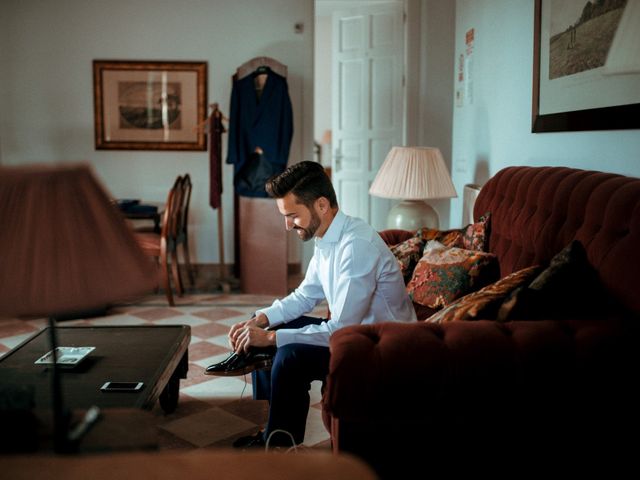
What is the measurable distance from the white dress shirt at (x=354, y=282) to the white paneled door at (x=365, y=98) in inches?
159

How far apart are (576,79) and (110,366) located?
2.17 m

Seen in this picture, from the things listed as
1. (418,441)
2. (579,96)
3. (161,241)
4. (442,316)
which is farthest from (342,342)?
(161,241)

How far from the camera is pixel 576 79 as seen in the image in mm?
2891

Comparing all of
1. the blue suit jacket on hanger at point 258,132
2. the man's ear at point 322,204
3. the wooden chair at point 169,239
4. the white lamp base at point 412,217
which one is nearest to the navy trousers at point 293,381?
the man's ear at point 322,204

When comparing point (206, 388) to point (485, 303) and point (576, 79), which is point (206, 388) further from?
point (576, 79)

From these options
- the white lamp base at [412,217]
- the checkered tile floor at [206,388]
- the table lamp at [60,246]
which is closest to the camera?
the table lamp at [60,246]

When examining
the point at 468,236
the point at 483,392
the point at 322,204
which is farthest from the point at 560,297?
the point at 468,236

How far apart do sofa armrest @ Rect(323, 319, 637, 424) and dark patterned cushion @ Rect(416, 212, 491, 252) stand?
66.4 inches

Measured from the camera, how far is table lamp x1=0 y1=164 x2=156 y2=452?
98cm

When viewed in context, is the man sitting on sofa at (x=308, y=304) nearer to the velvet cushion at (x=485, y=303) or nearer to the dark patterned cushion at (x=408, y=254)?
the velvet cushion at (x=485, y=303)

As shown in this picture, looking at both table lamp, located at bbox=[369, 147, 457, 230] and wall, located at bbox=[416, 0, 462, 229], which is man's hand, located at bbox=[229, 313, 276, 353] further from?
wall, located at bbox=[416, 0, 462, 229]

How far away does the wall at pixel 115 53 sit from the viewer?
611cm

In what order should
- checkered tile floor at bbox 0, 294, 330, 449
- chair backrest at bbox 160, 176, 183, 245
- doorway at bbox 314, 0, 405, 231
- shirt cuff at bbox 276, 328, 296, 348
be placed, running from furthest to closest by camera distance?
doorway at bbox 314, 0, 405, 231 → chair backrest at bbox 160, 176, 183, 245 → checkered tile floor at bbox 0, 294, 330, 449 → shirt cuff at bbox 276, 328, 296, 348

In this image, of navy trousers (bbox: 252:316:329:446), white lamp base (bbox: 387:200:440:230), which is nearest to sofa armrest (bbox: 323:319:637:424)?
navy trousers (bbox: 252:316:329:446)
